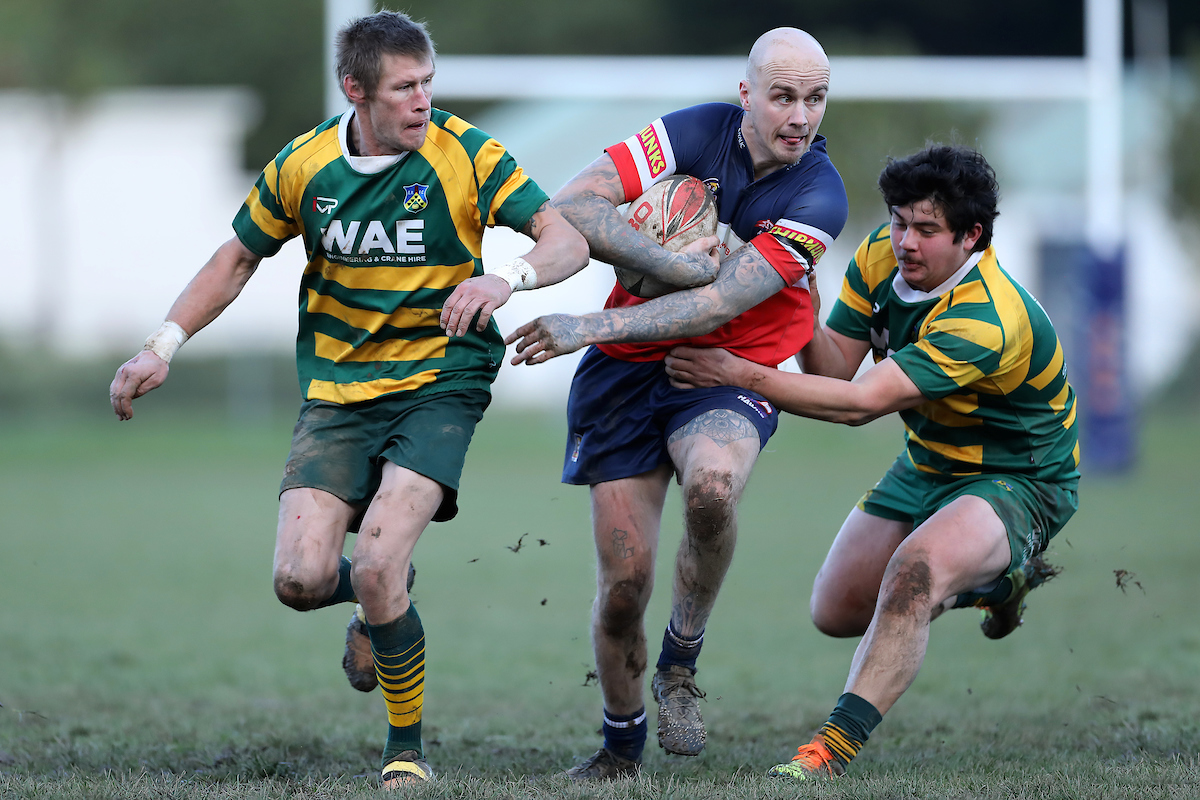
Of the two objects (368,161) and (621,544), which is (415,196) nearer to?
(368,161)

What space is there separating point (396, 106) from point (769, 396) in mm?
1642

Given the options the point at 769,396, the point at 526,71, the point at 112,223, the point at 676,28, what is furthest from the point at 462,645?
the point at 676,28

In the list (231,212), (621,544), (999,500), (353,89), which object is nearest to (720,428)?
(621,544)

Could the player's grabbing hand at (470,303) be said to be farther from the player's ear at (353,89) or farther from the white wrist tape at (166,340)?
the white wrist tape at (166,340)

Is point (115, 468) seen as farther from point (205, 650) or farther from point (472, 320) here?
point (472, 320)

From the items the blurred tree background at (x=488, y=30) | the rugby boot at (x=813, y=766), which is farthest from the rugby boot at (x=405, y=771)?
the blurred tree background at (x=488, y=30)

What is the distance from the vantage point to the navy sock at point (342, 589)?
14.9 ft

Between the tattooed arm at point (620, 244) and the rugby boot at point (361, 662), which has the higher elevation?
the tattooed arm at point (620, 244)

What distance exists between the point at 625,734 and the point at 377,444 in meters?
1.40

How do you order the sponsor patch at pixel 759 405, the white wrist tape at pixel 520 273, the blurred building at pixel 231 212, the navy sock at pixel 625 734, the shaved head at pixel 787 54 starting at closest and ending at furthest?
the white wrist tape at pixel 520 273 → the shaved head at pixel 787 54 → the sponsor patch at pixel 759 405 → the navy sock at pixel 625 734 → the blurred building at pixel 231 212

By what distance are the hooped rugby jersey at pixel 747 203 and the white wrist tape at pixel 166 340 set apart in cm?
150

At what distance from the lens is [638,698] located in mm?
4832

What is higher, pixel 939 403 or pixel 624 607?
pixel 939 403

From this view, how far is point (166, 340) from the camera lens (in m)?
4.50
